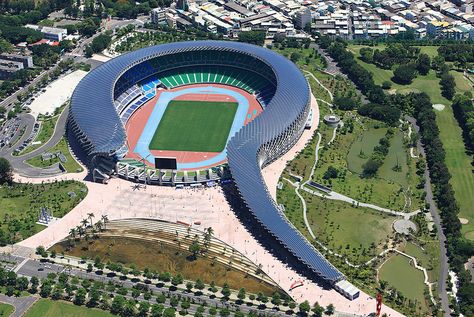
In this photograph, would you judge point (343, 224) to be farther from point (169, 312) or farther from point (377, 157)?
point (169, 312)

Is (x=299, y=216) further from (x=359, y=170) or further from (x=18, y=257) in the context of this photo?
(x=18, y=257)

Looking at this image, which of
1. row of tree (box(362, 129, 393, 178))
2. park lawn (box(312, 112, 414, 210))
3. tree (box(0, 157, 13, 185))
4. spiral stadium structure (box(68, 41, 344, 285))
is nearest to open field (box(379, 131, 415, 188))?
row of tree (box(362, 129, 393, 178))

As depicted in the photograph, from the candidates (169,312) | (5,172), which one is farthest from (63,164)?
(169,312)

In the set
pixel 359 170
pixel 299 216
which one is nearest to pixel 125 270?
pixel 299 216

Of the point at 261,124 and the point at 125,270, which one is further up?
the point at 261,124

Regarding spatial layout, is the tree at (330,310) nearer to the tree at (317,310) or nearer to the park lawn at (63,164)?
the tree at (317,310)

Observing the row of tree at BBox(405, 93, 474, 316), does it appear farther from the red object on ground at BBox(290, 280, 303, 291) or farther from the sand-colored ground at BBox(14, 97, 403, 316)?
the red object on ground at BBox(290, 280, 303, 291)

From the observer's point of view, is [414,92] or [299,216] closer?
[299,216]
